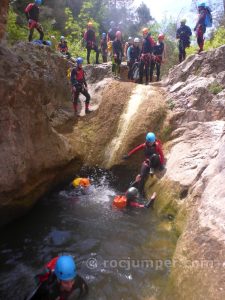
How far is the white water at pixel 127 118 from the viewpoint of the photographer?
10.8 meters

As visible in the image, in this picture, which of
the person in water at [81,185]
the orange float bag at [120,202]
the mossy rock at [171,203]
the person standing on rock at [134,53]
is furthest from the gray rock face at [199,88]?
the person in water at [81,185]

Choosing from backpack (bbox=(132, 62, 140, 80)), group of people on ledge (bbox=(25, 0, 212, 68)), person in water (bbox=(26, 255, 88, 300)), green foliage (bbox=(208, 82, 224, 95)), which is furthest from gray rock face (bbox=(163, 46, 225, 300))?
backpack (bbox=(132, 62, 140, 80))

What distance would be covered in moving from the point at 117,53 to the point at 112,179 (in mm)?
6943

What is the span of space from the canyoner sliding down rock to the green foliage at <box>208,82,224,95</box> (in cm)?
4

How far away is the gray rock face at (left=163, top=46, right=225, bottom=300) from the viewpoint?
16.4 feet

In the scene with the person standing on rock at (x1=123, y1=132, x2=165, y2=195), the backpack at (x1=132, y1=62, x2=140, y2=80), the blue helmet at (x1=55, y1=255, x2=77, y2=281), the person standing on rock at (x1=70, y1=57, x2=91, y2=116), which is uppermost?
the backpack at (x1=132, y1=62, x2=140, y2=80)

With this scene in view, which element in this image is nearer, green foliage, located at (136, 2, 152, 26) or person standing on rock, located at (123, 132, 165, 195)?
person standing on rock, located at (123, 132, 165, 195)

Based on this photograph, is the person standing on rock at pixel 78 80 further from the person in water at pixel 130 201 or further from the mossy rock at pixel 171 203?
the mossy rock at pixel 171 203

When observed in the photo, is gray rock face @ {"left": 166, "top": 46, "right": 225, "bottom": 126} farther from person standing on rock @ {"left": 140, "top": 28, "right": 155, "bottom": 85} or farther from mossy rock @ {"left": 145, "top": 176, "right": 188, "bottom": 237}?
mossy rock @ {"left": 145, "top": 176, "right": 188, "bottom": 237}

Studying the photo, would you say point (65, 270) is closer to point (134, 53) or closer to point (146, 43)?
point (146, 43)

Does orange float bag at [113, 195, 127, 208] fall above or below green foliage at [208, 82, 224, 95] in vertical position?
below

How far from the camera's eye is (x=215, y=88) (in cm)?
1099

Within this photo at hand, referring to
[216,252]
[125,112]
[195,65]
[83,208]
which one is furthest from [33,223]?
[195,65]

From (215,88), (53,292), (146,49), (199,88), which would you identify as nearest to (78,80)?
(146,49)
